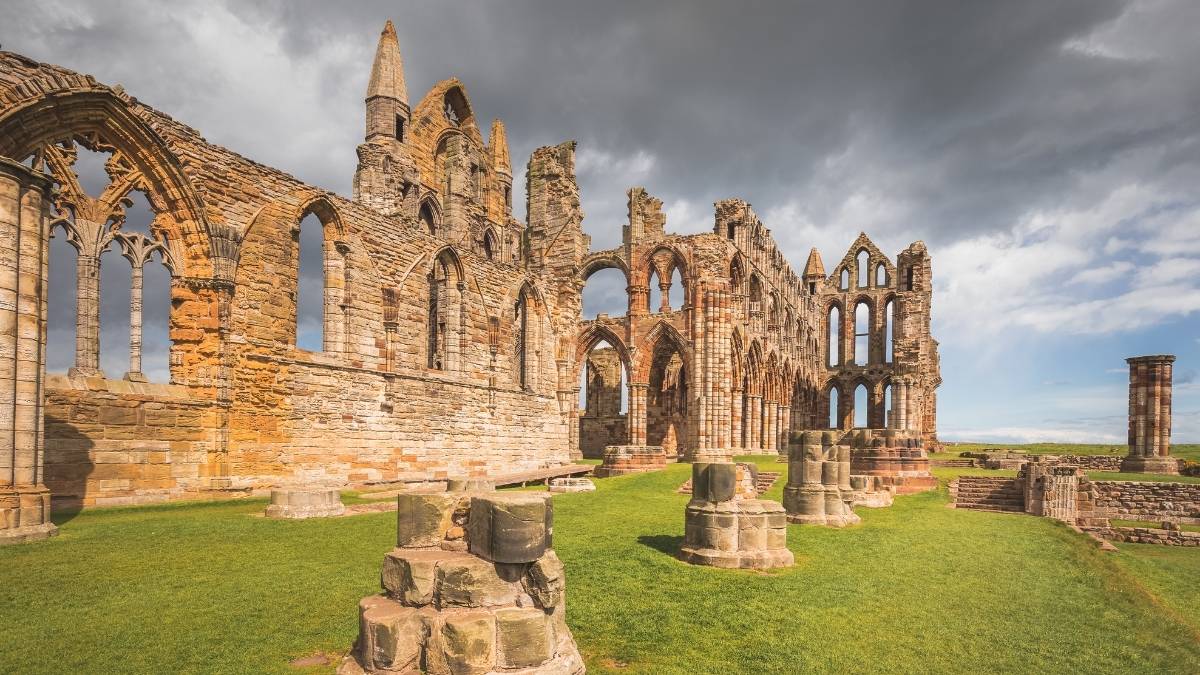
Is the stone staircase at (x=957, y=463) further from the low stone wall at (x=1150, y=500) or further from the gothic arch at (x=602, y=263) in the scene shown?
the gothic arch at (x=602, y=263)

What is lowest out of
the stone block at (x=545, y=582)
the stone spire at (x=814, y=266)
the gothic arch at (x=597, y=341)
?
the stone block at (x=545, y=582)

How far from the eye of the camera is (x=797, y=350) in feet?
145

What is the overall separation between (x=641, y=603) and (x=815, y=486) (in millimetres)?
6212

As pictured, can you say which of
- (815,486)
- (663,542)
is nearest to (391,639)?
(663,542)

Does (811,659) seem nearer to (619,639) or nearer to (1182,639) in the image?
(619,639)

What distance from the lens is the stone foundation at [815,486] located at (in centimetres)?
1076

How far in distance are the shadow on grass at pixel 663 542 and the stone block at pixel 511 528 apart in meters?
4.03

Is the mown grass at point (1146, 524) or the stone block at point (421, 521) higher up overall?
the stone block at point (421, 521)

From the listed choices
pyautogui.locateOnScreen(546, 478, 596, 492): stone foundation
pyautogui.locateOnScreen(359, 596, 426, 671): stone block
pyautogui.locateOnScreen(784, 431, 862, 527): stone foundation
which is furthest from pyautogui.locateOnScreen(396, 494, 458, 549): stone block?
pyautogui.locateOnScreen(546, 478, 596, 492): stone foundation

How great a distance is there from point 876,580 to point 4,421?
9.37 meters

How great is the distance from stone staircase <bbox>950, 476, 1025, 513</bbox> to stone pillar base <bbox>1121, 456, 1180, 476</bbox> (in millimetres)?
11740

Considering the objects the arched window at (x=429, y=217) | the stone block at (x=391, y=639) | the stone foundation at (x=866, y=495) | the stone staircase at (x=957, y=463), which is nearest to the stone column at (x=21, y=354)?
the stone block at (x=391, y=639)

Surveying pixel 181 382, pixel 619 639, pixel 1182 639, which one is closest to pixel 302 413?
pixel 181 382

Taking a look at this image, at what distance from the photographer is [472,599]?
3793 millimetres
